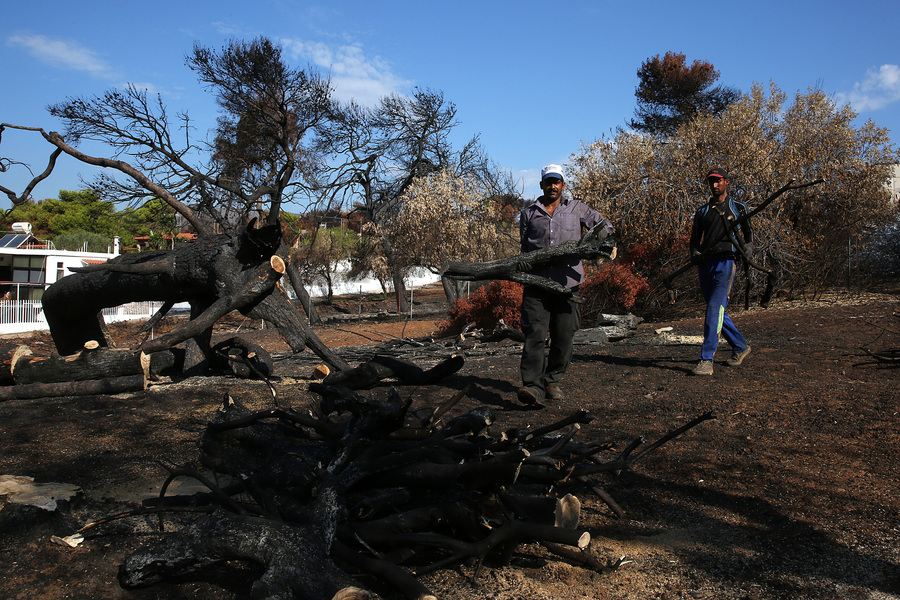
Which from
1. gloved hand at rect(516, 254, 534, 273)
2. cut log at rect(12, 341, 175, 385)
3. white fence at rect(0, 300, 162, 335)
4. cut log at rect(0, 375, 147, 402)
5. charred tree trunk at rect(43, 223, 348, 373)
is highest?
gloved hand at rect(516, 254, 534, 273)

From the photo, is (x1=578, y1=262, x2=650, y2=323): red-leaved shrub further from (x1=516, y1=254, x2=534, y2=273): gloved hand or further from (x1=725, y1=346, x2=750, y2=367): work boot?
(x1=516, y1=254, x2=534, y2=273): gloved hand

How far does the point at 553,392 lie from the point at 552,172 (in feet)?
6.08

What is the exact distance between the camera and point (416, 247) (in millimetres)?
20031

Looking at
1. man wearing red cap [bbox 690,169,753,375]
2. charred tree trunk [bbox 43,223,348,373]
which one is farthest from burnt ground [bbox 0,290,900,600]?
charred tree trunk [bbox 43,223,348,373]

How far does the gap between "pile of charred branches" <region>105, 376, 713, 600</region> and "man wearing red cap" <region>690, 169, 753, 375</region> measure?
302cm

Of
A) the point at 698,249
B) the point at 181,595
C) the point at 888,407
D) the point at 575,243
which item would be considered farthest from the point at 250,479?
the point at 698,249

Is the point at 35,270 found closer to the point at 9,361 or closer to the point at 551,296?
the point at 9,361

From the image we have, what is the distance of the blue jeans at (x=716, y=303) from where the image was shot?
17.6 ft

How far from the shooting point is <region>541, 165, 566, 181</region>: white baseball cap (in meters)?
5.00

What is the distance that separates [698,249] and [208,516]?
4.99 m

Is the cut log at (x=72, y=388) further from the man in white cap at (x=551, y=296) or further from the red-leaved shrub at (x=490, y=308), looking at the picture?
the red-leaved shrub at (x=490, y=308)

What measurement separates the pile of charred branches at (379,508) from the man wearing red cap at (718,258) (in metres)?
3.02

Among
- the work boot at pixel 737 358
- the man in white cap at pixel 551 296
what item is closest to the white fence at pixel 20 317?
the man in white cap at pixel 551 296

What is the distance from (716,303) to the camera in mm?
5414
